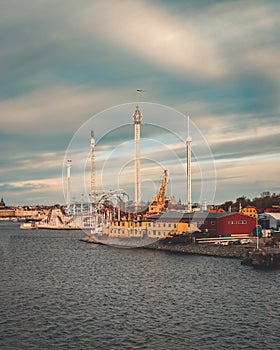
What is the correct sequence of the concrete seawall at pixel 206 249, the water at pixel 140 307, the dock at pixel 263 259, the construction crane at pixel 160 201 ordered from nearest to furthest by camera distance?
1. the water at pixel 140 307
2. the dock at pixel 263 259
3. the concrete seawall at pixel 206 249
4. the construction crane at pixel 160 201

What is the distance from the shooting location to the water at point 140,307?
58.7ft

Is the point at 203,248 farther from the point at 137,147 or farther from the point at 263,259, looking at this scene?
the point at 137,147

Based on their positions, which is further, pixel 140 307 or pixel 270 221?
pixel 270 221

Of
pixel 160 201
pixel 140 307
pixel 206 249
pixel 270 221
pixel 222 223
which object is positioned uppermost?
pixel 160 201

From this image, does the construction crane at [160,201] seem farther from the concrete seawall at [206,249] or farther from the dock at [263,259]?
the dock at [263,259]

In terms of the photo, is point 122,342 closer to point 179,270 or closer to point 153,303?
point 153,303

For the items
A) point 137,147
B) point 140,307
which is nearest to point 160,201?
point 137,147

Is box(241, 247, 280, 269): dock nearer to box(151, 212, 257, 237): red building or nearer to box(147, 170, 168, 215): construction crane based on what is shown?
box(151, 212, 257, 237): red building

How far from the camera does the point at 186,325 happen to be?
19.8 m

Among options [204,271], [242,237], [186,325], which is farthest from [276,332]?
[242,237]

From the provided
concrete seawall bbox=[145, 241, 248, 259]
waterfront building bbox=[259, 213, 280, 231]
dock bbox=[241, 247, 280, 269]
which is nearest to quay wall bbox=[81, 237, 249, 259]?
concrete seawall bbox=[145, 241, 248, 259]

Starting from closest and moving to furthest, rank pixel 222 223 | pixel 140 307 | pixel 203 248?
pixel 140 307
pixel 203 248
pixel 222 223

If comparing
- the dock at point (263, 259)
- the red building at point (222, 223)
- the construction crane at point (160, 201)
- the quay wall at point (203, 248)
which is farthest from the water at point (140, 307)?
the construction crane at point (160, 201)

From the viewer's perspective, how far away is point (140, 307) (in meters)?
23.4
